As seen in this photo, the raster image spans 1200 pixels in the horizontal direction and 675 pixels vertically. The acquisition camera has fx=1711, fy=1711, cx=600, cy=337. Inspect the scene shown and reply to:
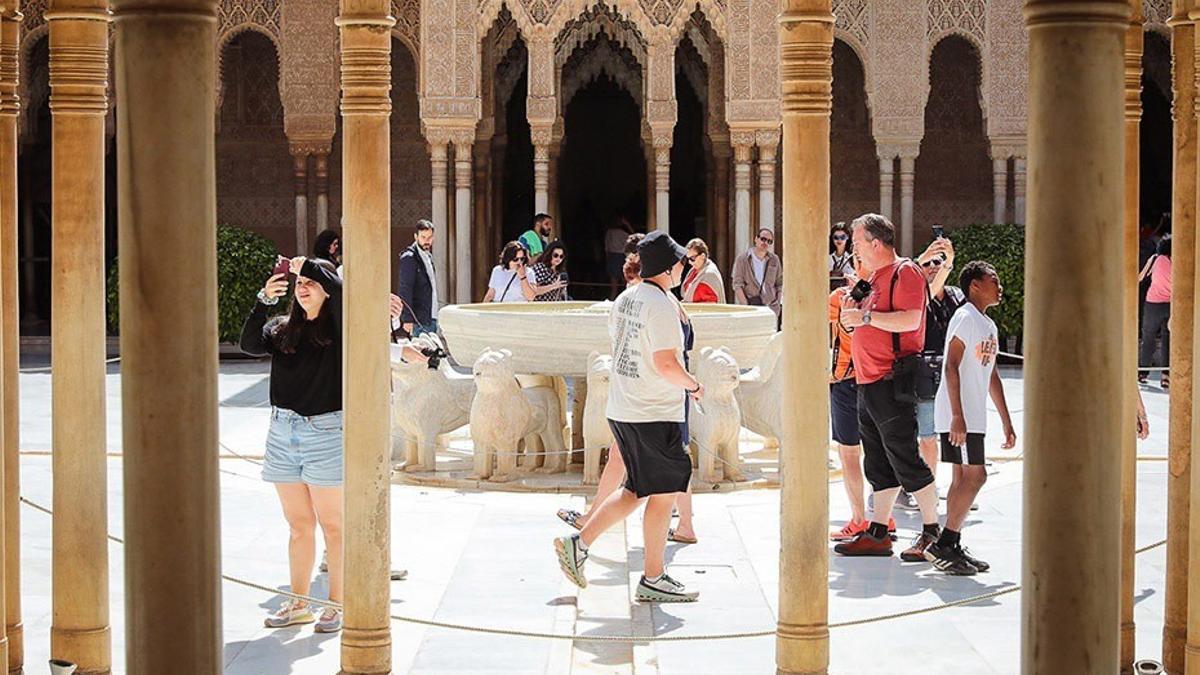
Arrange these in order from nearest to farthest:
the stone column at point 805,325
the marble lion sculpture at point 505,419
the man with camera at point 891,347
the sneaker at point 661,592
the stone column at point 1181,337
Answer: the stone column at point 805,325 → the stone column at point 1181,337 → the sneaker at point 661,592 → the man with camera at point 891,347 → the marble lion sculpture at point 505,419

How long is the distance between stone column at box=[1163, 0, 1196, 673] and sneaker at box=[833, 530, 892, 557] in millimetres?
2315

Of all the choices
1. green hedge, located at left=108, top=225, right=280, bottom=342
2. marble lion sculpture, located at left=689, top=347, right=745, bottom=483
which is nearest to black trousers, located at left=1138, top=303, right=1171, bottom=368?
marble lion sculpture, located at left=689, top=347, right=745, bottom=483

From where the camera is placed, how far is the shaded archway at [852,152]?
79.1ft

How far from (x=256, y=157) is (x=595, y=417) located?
15.9 meters

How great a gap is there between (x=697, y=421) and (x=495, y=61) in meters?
12.8

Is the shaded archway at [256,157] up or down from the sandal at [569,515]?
up

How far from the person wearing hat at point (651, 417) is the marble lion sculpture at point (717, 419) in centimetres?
242

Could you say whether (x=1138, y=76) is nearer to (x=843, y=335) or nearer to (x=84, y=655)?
(x=843, y=335)

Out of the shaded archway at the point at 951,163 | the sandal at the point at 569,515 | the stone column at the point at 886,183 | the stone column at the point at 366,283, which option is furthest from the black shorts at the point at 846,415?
the shaded archway at the point at 951,163

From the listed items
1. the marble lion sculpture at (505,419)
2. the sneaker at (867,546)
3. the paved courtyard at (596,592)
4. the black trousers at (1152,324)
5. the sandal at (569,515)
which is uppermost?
the black trousers at (1152,324)

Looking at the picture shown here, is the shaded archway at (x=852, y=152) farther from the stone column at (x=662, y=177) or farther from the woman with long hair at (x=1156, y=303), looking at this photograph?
the woman with long hair at (x=1156, y=303)

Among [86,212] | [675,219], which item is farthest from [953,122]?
[86,212]

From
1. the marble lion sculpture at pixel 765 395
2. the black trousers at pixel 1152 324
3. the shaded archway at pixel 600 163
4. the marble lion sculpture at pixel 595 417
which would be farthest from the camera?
the shaded archway at pixel 600 163

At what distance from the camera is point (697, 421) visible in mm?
9672
